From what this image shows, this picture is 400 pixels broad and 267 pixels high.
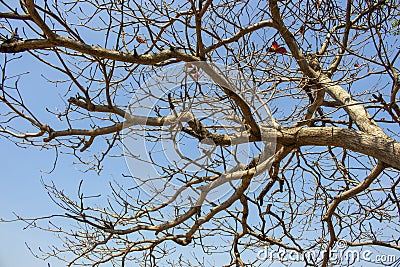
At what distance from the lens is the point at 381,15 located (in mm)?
2650

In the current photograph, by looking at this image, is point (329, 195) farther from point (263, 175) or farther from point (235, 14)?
point (235, 14)

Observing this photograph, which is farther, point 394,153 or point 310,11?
point 310,11

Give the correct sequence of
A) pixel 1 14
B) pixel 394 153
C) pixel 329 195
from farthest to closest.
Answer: pixel 329 195, pixel 394 153, pixel 1 14

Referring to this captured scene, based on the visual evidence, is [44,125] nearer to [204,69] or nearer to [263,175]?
[204,69]

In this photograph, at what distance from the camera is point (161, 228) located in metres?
3.21

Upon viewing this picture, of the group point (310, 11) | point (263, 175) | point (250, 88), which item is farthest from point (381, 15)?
point (263, 175)

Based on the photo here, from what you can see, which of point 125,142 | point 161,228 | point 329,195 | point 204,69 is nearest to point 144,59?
point 204,69

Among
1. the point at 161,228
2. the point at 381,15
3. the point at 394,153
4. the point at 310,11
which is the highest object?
the point at 310,11

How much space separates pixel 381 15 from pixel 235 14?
1.28 m

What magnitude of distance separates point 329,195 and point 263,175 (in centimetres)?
119

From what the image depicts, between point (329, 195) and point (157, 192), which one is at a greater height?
point (329, 195)

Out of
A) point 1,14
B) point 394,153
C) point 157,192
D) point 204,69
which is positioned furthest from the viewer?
point 157,192

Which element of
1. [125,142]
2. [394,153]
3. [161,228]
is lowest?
[161,228]

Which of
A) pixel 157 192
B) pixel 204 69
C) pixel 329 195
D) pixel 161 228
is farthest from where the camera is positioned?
pixel 329 195
